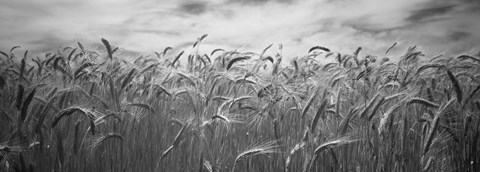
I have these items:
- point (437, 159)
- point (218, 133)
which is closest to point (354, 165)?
point (437, 159)

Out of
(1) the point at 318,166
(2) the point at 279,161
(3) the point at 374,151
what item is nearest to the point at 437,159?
(3) the point at 374,151

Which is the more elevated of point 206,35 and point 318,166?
point 206,35

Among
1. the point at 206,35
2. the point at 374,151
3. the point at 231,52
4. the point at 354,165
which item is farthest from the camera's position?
the point at 231,52

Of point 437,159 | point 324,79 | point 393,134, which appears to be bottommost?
point 437,159

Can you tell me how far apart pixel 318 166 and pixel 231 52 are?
2.10 m

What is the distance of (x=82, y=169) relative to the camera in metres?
2.61

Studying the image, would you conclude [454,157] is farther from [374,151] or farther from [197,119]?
[197,119]

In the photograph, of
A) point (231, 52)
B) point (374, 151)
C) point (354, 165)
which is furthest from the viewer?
point (231, 52)

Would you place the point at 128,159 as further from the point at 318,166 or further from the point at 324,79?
the point at 324,79

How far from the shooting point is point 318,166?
245 cm

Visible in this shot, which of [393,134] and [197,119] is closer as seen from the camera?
[393,134]

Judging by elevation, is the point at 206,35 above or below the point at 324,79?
above

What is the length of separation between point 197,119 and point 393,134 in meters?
1.40

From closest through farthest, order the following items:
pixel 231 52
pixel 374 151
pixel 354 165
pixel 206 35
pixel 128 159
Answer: pixel 374 151 < pixel 354 165 < pixel 128 159 < pixel 206 35 < pixel 231 52
